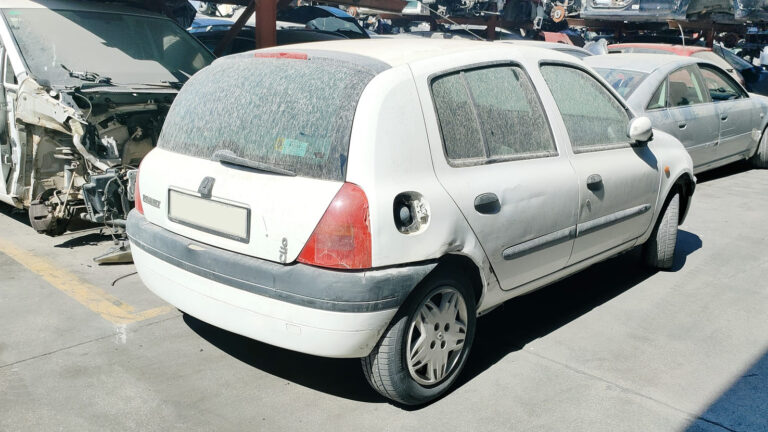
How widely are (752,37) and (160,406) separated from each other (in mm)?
23858

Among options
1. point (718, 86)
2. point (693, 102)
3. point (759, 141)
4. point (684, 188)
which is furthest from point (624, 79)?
point (759, 141)

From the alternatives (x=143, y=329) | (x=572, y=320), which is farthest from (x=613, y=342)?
(x=143, y=329)

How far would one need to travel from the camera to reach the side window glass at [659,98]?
7.05 meters

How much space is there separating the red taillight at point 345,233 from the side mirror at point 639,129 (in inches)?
86.7

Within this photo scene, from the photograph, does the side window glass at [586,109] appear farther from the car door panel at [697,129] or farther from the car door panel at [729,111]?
the car door panel at [729,111]

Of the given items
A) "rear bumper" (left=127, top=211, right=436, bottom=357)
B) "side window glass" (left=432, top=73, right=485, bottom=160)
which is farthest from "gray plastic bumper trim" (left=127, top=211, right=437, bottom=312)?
"side window glass" (left=432, top=73, right=485, bottom=160)

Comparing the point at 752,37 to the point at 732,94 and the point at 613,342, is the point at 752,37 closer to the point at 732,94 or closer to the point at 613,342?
the point at 732,94

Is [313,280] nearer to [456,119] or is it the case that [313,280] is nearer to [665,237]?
[456,119]

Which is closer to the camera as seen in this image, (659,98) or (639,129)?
(639,129)

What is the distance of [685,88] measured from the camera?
298 inches

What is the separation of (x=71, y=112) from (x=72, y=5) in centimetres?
188

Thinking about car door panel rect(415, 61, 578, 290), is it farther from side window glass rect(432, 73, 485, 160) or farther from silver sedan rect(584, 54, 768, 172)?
silver sedan rect(584, 54, 768, 172)

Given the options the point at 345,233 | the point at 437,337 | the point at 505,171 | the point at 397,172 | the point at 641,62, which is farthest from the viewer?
the point at 641,62

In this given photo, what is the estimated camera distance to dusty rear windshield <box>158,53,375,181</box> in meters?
3.04
